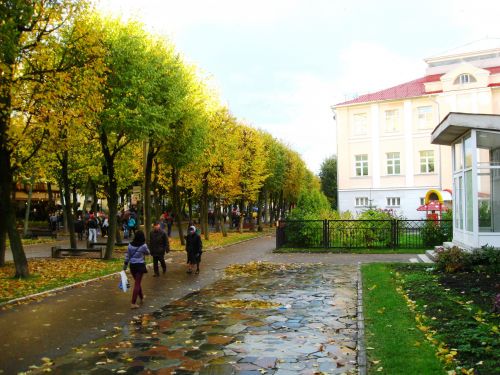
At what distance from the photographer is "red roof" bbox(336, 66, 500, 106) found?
44719 millimetres

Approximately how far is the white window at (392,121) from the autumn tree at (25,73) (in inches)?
1371

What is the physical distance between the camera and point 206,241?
3127 cm

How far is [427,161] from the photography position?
4359cm

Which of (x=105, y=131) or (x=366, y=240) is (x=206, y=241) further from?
(x=105, y=131)

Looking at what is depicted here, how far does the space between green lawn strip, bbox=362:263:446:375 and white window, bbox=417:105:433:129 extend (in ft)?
113

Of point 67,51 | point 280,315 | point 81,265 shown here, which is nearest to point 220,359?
point 280,315

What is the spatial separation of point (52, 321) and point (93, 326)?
106 cm

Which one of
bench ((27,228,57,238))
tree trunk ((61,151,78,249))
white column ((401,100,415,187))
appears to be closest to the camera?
tree trunk ((61,151,78,249))

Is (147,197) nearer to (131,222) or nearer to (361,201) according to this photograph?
(131,222)

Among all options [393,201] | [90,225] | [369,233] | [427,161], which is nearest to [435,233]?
[369,233]

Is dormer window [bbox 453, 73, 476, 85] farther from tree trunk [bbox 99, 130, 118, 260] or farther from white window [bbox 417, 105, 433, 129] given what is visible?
tree trunk [bbox 99, 130, 118, 260]

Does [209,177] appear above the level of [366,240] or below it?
above

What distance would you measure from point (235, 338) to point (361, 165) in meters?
39.4

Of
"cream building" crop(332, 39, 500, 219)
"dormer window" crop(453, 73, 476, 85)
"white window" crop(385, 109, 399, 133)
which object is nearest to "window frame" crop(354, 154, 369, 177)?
"cream building" crop(332, 39, 500, 219)
